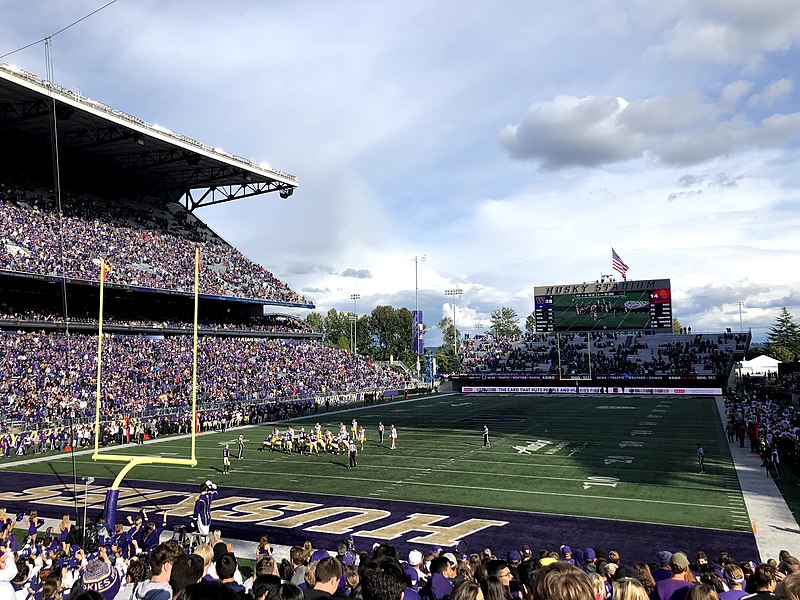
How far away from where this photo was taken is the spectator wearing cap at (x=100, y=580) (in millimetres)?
5762

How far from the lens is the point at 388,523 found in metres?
14.5

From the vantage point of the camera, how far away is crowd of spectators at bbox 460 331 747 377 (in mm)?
57750

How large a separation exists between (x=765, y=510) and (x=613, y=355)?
50394mm

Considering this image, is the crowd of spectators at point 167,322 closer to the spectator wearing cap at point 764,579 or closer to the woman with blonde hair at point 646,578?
the woman with blonde hair at point 646,578

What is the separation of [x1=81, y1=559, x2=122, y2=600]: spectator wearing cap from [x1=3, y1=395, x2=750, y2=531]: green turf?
37.4ft

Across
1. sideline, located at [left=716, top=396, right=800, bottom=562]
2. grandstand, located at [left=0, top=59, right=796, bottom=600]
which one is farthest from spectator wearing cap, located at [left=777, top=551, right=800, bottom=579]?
sideline, located at [left=716, top=396, right=800, bottom=562]

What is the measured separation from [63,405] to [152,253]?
19.8 m

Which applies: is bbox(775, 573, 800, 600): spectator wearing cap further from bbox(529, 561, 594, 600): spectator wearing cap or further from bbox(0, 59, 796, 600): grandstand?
bbox(0, 59, 796, 600): grandstand

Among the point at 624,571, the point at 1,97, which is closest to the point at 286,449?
the point at 624,571

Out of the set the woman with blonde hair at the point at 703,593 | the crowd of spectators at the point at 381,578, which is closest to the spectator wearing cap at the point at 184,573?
the crowd of spectators at the point at 381,578

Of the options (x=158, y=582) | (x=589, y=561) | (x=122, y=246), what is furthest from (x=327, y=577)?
(x=122, y=246)

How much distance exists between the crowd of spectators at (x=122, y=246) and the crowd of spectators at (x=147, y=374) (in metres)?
4.36

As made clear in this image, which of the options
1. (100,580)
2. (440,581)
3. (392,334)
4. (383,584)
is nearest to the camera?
(383,584)

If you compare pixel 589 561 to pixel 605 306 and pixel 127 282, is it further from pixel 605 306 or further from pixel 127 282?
pixel 605 306
